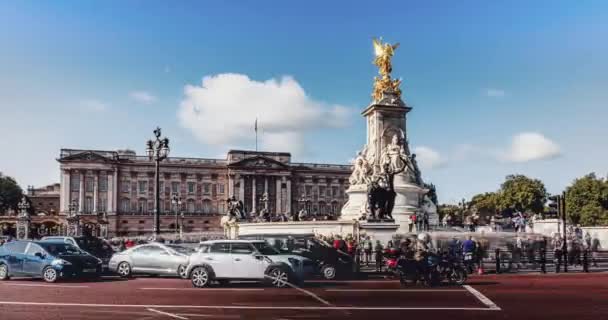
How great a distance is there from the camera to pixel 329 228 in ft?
124

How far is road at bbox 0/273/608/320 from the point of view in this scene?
13828 mm

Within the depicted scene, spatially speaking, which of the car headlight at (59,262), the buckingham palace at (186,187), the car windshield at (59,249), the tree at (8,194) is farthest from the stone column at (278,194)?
the car headlight at (59,262)

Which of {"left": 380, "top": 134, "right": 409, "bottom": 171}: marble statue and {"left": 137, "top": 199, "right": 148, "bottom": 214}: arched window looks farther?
{"left": 137, "top": 199, "right": 148, "bottom": 214}: arched window

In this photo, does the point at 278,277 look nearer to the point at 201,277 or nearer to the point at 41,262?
the point at 201,277

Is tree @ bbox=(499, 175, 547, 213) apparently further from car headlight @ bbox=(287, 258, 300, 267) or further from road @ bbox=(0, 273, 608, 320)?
car headlight @ bbox=(287, 258, 300, 267)

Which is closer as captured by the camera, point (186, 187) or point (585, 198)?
point (585, 198)

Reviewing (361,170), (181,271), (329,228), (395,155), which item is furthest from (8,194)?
(181,271)

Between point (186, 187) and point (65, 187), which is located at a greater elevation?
point (186, 187)

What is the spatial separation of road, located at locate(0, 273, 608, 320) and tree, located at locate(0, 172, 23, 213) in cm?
11265

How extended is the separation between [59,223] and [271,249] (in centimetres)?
9833

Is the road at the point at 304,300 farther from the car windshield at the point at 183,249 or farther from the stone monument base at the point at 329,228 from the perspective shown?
the stone monument base at the point at 329,228

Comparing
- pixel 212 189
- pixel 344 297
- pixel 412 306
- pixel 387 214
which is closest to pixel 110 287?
pixel 344 297

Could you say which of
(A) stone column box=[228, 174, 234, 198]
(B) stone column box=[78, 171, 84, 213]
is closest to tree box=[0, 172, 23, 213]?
(B) stone column box=[78, 171, 84, 213]

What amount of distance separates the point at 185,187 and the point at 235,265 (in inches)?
4152
